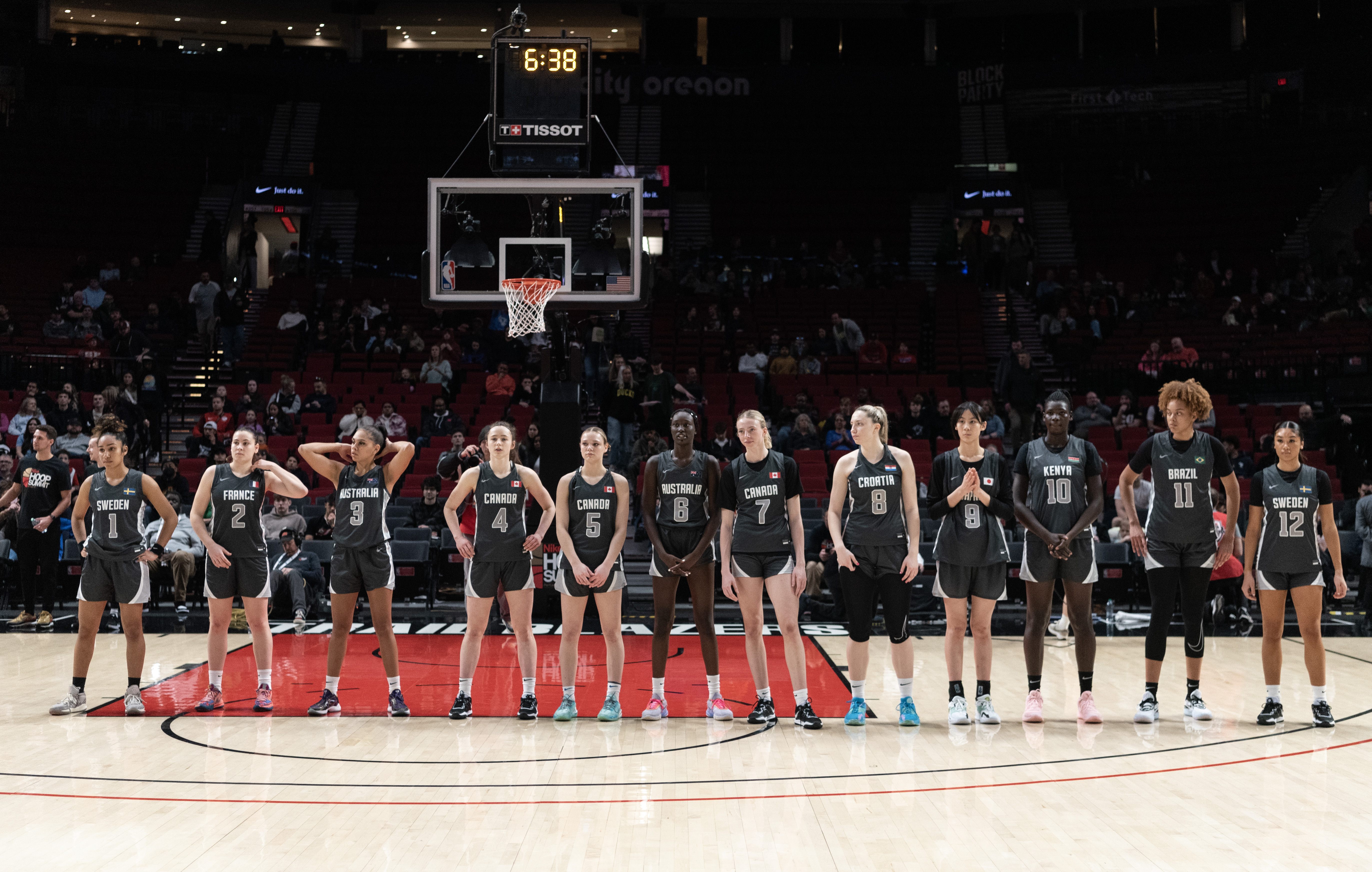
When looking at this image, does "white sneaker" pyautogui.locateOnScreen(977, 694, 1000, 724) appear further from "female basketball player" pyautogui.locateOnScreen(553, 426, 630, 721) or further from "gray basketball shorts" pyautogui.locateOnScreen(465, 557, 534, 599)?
"gray basketball shorts" pyautogui.locateOnScreen(465, 557, 534, 599)

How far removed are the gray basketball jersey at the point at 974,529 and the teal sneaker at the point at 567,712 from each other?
2.37 meters

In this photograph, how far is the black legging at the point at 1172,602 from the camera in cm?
666

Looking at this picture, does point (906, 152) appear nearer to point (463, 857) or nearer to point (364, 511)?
point (364, 511)

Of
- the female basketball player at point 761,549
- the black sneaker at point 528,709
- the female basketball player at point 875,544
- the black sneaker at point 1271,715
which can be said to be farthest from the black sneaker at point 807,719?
the black sneaker at point 1271,715

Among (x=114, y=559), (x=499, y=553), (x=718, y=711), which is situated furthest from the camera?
(x=114, y=559)

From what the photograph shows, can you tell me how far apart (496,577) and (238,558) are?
164 cm

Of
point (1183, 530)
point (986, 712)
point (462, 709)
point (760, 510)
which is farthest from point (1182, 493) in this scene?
point (462, 709)

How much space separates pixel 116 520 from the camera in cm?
720

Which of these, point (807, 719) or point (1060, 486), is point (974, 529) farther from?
point (807, 719)

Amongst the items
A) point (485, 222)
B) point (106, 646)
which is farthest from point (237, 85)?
point (106, 646)

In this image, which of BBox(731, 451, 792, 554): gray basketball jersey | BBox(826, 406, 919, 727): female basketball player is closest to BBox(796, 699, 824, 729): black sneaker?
BBox(826, 406, 919, 727): female basketball player

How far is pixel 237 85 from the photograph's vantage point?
28438 millimetres

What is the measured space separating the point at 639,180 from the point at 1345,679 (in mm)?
6580

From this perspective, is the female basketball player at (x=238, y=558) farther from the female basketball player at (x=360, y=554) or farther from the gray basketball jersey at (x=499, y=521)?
the gray basketball jersey at (x=499, y=521)
